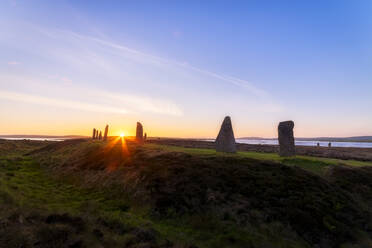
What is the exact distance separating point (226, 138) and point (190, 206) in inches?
568

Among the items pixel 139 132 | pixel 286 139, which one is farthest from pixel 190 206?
pixel 139 132

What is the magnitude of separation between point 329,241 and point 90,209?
37.8 feet

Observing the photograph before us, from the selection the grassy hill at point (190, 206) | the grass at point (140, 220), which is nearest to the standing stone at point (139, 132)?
the grassy hill at point (190, 206)

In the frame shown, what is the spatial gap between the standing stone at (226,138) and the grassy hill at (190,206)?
6.91 meters

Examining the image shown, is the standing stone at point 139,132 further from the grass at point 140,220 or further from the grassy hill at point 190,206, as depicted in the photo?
the grass at point 140,220

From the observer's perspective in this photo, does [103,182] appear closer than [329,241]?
No

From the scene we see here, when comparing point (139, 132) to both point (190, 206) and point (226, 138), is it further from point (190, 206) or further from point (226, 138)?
point (190, 206)

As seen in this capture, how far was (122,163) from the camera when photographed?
1964cm

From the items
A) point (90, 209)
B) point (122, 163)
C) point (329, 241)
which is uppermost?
point (122, 163)

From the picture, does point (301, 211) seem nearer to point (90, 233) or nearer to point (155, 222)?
point (155, 222)

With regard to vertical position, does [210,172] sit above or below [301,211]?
above

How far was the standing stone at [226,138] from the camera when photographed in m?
25.4

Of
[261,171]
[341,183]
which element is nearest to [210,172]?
[261,171]

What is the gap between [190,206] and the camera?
1220 cm
